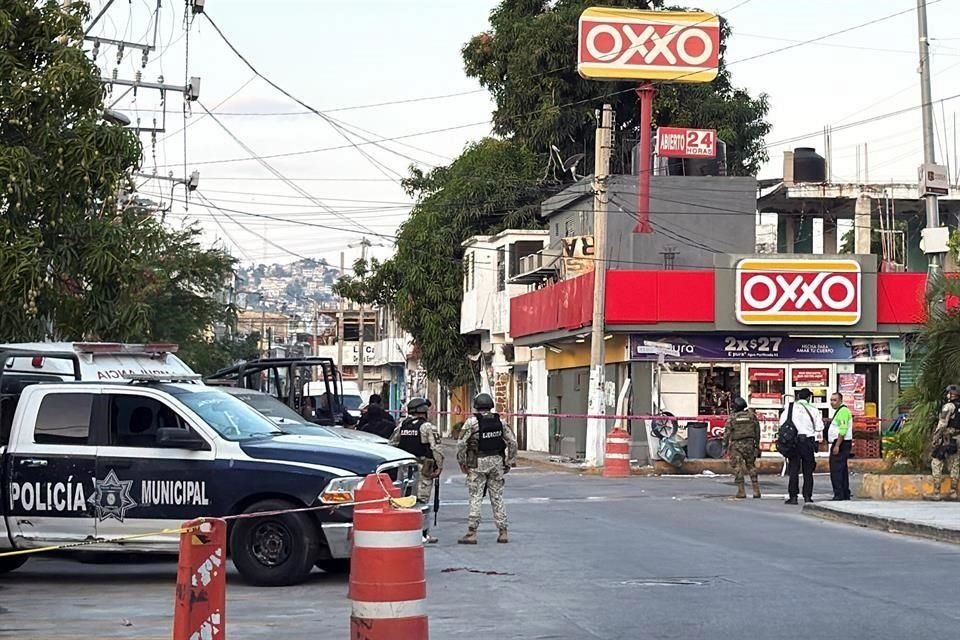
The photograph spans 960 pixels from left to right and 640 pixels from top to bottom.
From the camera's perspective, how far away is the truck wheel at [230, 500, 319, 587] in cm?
1408

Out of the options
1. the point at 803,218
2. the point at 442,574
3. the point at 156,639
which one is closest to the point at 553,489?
the point at 442,574

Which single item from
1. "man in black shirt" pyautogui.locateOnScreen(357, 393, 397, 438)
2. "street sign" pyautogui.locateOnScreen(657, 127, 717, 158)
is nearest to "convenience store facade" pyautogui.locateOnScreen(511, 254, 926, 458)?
"street sign" pyautogui.locateOnScreen(657, 127, 717, 158)

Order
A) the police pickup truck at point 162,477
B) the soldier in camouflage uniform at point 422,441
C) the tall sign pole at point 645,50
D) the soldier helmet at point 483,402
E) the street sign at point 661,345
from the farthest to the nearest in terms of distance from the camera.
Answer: the tall sign pole at point 645,50 → the street sign at point 661,345 → the soldier in camouflage uniform at point 422,441 → the soldier helmet at point 483,402 → the police pickup truck at point 162,477

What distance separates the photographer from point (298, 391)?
3450 cm

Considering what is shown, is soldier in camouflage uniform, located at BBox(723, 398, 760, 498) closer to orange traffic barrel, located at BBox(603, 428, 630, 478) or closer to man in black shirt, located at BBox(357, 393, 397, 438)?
man in black shirt, located at BBox(357, 393, 397, 438)

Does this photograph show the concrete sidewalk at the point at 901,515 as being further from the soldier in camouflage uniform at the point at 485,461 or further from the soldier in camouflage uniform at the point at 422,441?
the soldier in camouflage uniform at the point at 422,441

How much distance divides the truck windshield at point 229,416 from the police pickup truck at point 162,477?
3 centimetres

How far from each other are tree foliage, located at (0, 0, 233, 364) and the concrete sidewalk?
400 inches

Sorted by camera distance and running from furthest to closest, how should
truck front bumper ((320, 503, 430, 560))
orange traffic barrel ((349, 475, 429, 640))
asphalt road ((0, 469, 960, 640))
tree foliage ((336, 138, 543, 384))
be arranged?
1. tree foliage ((336, 138, 543, 384))
2. truck front bumper ((320, 503, 430, 560))
3. asphalt road ((0, 469, 960, 640))
4. orange traffic barrel ((349, 475, 429, 640))

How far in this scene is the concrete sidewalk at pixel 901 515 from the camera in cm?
1889

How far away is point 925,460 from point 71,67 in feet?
50.0

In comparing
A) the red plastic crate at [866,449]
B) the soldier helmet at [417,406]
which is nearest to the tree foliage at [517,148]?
the red plastic crate at [866,449]

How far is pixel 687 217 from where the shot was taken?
4778 cm

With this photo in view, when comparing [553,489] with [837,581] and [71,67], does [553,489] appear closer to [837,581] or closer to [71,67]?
[71,67]
